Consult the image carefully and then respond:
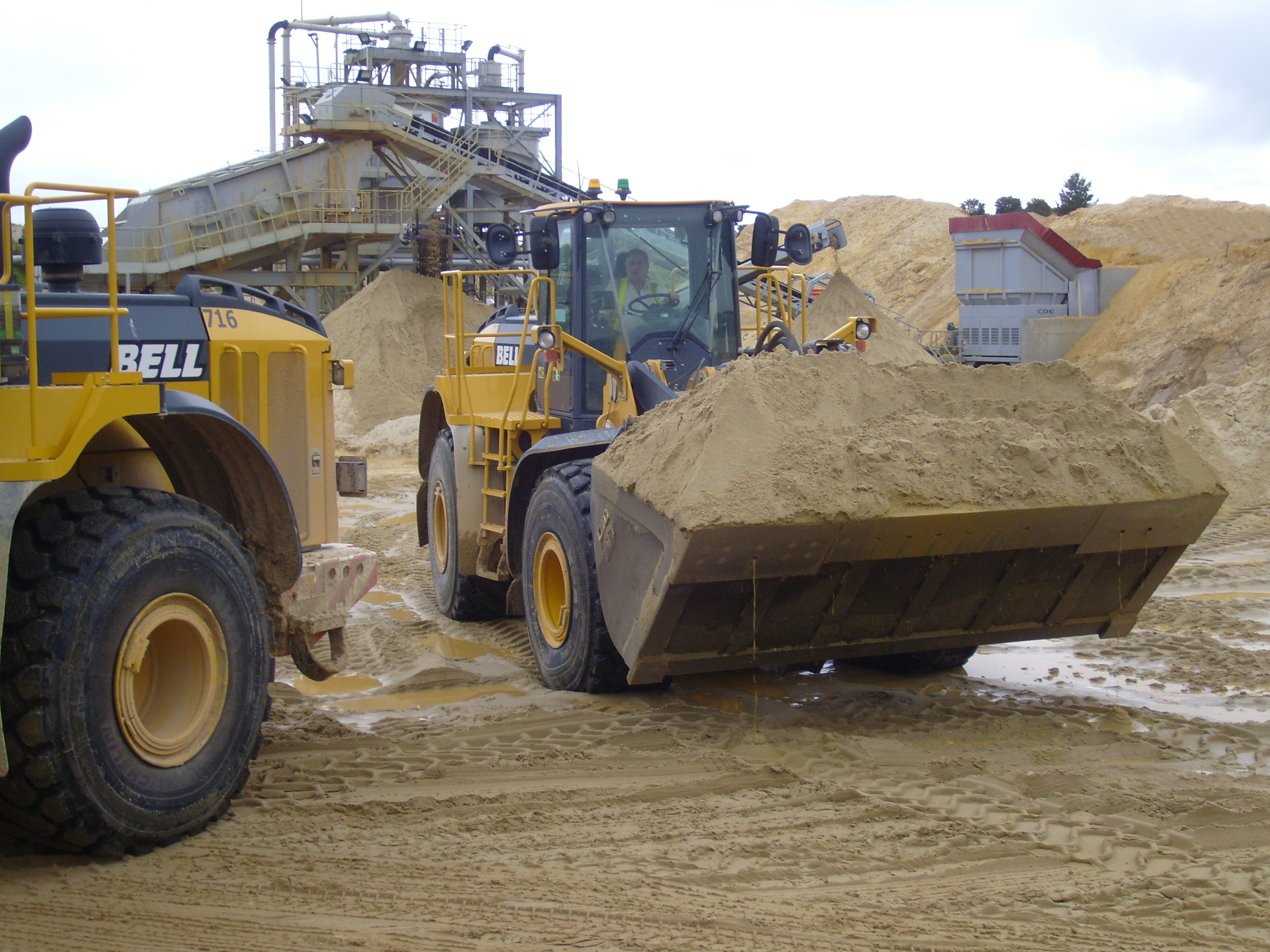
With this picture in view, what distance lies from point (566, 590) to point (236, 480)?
6.59ft

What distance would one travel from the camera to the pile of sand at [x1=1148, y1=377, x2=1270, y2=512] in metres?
12.7

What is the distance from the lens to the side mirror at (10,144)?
3822mm

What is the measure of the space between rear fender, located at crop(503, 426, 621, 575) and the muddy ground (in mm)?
843

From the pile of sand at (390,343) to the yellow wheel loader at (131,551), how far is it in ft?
55.4

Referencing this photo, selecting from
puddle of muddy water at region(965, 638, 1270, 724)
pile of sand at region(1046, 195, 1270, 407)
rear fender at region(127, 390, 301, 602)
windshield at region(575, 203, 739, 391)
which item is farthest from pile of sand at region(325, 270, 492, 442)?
rear fender at region(127, 390, 301, 602)

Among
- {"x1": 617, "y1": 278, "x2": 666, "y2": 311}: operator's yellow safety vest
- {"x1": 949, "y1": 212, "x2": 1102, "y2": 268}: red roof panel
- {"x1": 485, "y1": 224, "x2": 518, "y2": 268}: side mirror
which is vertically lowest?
{"x1": 617, "y1": 278, "x2": 666, "y2": 311}: operator's yellow safety vest

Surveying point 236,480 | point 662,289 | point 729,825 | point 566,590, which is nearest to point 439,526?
point 662,289

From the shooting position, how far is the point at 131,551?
12.4ft

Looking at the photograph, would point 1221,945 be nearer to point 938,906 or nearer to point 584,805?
point 938,906

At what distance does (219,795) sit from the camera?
4.11m

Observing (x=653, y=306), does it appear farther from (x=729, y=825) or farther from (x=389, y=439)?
(x=389, y=439)

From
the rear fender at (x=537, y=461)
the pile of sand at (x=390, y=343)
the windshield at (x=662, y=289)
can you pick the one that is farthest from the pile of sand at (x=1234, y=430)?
the pile of sand at (x=390, y=343)

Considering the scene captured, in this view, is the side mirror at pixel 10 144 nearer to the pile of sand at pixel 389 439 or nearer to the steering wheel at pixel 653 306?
the steering wheel at pixel 653 306

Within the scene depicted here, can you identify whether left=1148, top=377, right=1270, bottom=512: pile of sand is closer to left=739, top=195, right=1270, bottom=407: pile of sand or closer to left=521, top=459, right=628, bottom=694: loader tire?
left=739, top=195, right=1270, bottom=407: pile of sand
